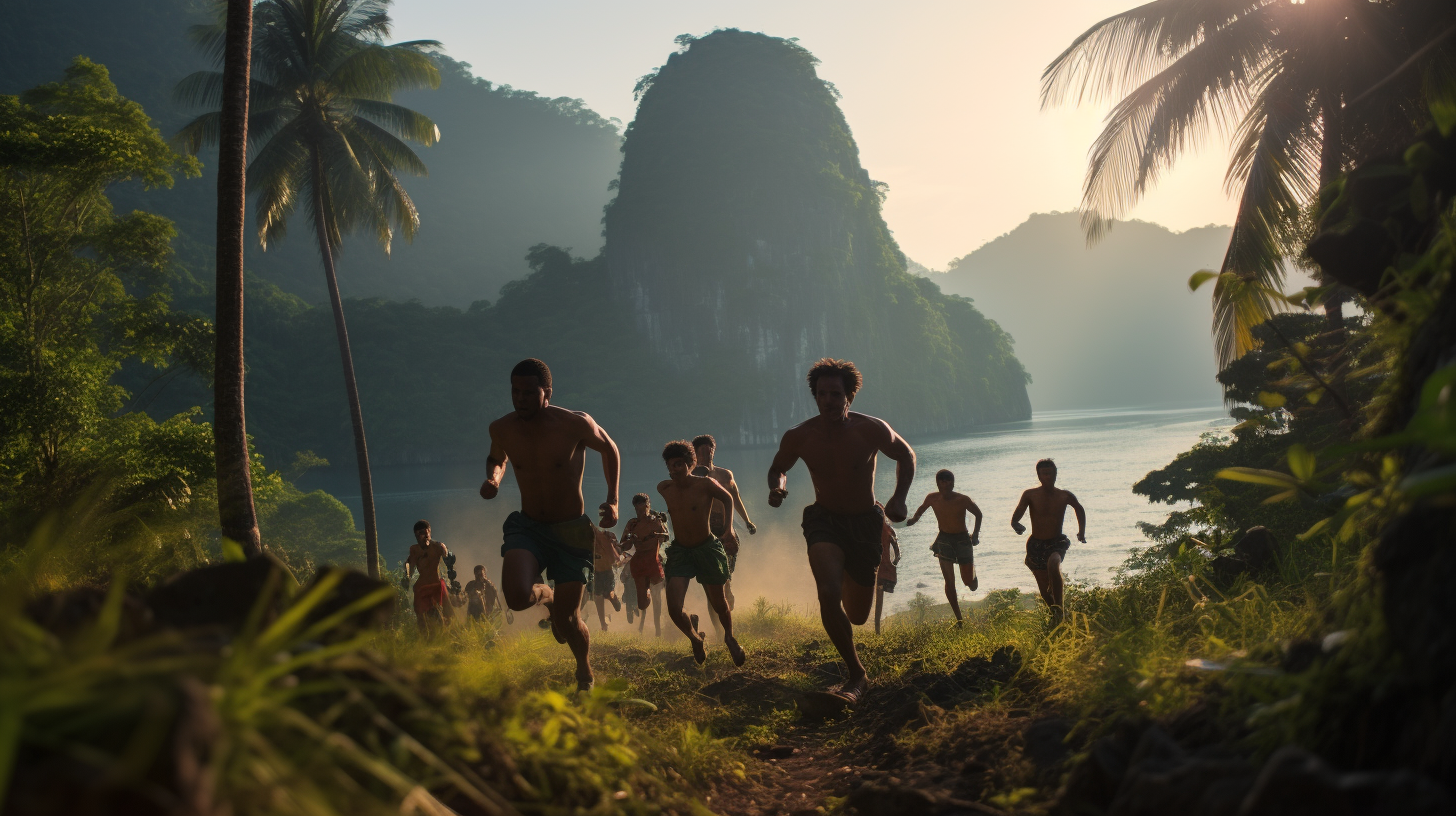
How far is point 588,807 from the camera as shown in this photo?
2.33 m

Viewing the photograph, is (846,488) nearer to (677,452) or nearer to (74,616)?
(677,452)

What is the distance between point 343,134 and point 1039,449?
2437 inches

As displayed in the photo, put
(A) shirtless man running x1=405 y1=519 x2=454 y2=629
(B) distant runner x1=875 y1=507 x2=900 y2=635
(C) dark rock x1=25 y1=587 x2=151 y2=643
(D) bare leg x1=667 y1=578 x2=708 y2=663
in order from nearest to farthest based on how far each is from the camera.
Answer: (C) dark rock x1=25 y1=587 x2=151 y2=643 < (D) bare leg x1=667 y1=578 x2=708 y2=663 < (A) shirtless man running x1=405 y1=519 x2=454 y2=629 < (B) distant runner x1=875 y1=507 x2=900 y2=635

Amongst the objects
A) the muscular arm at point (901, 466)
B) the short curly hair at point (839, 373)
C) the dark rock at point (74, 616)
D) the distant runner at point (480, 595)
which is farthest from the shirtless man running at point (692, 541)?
the distant runner at point (480, 595)

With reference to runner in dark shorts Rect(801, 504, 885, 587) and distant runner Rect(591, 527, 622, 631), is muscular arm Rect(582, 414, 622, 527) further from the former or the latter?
distant runner Rect(591, 527, 622, 631)

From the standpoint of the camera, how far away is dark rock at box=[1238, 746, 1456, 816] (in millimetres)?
1333

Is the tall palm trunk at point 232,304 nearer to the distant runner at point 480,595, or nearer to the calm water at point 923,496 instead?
the distant runner at point 480,595

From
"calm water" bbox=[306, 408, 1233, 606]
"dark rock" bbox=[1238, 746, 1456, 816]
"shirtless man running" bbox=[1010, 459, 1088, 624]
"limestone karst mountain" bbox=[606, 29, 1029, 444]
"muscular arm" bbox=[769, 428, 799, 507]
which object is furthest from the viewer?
"limestone karst mountain" bbox=[606, 29, 1029, 444]

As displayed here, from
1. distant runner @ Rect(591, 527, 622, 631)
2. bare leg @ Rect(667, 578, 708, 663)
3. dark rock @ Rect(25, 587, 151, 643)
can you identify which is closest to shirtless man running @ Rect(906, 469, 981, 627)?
bare leg @ Rect(667, 578, 708, 663)

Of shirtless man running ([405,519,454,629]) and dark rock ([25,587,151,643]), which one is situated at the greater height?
dark rock ([25,587,151,643])

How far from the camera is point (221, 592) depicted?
6.77 feet

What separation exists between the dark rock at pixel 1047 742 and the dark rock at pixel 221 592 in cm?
250

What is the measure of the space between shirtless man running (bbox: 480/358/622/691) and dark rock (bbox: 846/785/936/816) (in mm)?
2426

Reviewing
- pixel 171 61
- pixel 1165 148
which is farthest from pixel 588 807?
pixel 171 61
